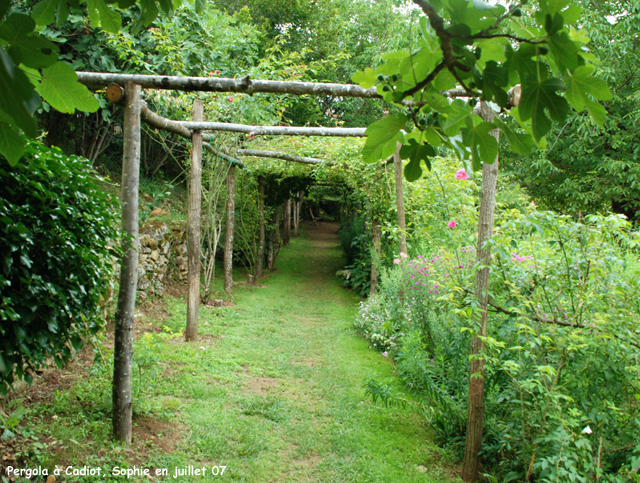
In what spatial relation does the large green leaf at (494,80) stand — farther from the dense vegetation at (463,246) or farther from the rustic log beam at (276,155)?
the rustic log beam at (276,155)

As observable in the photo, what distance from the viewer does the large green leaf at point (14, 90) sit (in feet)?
2.03

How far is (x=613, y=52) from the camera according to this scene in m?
8.92

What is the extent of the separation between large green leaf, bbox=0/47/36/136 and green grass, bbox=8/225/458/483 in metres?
2.53

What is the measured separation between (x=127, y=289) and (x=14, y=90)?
110 inches

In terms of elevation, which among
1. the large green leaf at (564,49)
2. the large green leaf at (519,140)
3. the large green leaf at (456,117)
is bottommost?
the large green leaf at (519,140)

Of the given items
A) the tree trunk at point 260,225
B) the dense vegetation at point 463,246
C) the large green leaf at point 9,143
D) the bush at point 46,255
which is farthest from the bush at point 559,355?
the tree trunk at point 260,225

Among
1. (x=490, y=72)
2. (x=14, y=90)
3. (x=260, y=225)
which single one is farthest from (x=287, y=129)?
(x=260, y=225)

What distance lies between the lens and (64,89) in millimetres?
1077

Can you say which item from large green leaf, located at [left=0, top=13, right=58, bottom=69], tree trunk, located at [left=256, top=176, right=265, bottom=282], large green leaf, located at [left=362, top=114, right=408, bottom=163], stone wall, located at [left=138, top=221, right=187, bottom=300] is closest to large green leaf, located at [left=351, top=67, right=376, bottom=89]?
large green leaf, located at [left=362, top=114, right=408, bottom=163]

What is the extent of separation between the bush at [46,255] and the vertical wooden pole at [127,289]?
50cm

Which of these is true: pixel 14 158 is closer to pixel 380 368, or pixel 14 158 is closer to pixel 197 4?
pixel 197 4

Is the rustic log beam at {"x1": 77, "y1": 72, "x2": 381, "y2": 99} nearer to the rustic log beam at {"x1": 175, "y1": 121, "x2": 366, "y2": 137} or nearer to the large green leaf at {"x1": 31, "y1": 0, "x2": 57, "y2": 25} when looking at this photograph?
the large green leaf at {"x1": 31, "y1": 0, "x2": 57, "y2": 25}

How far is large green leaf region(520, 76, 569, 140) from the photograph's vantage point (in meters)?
0.87

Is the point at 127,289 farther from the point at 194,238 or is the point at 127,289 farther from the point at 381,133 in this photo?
the point at 194,238
